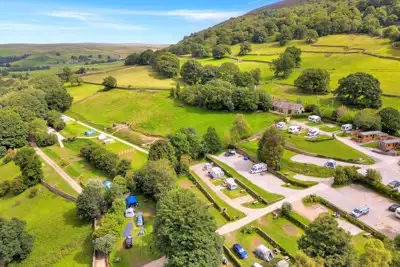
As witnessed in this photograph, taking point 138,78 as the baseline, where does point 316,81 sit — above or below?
above

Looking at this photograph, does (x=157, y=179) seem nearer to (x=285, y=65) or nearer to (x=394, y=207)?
(x=394, y=207)

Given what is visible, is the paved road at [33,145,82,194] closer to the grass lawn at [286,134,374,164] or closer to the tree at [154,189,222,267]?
the tree at [154,189,222,267]

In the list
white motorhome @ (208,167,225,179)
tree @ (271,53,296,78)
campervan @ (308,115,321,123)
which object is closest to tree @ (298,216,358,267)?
white motorhome @ (208,167,225,179)

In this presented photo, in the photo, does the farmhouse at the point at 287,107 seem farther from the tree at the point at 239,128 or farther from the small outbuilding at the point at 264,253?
the small outbuilding at the point at 264,253

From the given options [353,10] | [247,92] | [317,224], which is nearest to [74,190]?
[317,224]

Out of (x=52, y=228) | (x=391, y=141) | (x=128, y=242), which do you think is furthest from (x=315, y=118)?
(x=52, y=228)

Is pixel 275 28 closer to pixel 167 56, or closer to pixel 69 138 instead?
pixel 167 56
